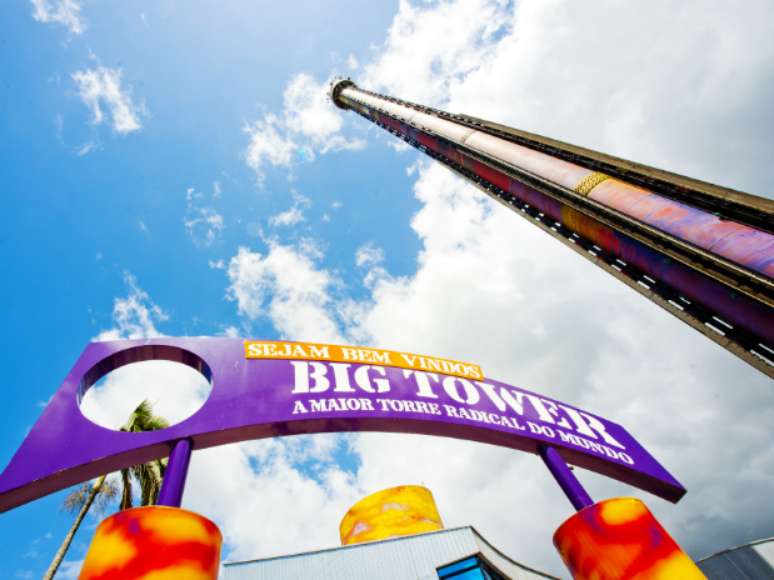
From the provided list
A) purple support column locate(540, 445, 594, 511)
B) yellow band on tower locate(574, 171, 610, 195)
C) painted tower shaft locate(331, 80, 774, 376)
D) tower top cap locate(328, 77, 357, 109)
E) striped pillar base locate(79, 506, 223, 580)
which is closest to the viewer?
striped pillar base locate(79, 506, 223, 580)

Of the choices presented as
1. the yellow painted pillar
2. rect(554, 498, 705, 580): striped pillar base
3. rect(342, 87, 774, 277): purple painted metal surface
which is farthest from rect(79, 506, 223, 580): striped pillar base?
rect(342, 87, 774, 277): purple painted metal surface

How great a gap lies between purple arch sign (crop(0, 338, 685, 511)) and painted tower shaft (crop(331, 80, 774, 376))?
402 centimetres

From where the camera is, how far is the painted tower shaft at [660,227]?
9.42 meters

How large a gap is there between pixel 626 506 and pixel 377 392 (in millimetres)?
4346

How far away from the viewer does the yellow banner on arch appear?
7630mm

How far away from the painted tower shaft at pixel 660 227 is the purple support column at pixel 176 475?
1148 centimetres

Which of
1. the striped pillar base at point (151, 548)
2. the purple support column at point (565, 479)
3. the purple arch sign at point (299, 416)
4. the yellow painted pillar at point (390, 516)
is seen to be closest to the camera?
the striped pillar base at point (151, 548)

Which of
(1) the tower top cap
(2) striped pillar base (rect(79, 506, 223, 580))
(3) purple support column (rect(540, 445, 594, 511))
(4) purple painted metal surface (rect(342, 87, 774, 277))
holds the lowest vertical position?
(2) striped pillar base (rect(79, 506, 223, 580))

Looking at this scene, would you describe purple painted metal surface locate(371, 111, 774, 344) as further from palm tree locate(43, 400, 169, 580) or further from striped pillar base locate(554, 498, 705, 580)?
palm tree locate(43, 400, 169, 580)

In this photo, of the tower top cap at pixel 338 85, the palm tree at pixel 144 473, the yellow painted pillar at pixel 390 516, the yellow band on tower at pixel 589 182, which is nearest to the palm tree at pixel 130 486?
the palm tree at pixel 144 473

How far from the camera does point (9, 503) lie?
185 inches

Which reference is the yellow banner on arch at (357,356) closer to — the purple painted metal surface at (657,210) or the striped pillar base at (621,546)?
→ the striped pillar base at (621,546)

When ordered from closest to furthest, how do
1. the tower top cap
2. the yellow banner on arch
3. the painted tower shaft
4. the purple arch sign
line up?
the purple arch sign, the yellow banner on arch, the painted tower shaft, the tower top cap

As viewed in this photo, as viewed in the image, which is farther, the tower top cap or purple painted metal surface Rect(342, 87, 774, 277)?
the tower top cap
